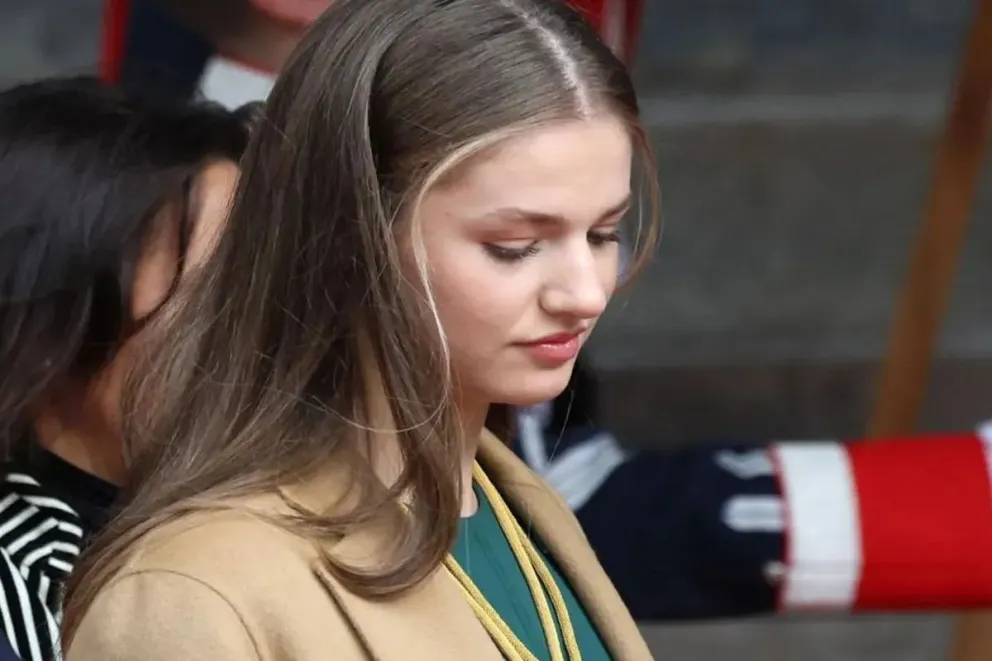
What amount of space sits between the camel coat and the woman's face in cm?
8

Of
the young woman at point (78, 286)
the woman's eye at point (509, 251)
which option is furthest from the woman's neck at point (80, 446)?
the woman's eye at point (509, 251)

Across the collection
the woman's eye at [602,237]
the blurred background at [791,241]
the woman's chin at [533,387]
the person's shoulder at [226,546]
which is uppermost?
the woman's eye at [602,237]

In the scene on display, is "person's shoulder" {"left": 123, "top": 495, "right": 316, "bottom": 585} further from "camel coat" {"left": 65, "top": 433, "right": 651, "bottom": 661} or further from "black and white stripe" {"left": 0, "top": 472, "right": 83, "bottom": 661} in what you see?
"black and white stripe" {"left": 0, "top": 472, "right": 83, "bottom": 661}

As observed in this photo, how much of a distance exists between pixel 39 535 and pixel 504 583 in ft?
0.88

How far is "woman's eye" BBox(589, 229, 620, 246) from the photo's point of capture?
46 centimetres

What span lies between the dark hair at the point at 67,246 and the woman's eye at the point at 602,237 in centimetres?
29

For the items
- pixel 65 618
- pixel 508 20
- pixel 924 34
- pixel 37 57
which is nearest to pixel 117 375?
pixel 65 618

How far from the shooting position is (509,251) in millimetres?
439

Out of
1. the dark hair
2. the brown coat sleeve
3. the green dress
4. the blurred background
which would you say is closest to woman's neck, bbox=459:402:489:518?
the green dress

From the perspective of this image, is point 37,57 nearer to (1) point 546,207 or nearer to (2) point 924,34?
(2) point 924,34

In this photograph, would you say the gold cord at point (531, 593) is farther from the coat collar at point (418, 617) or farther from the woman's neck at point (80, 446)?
the woman's neck at point (80, 446)

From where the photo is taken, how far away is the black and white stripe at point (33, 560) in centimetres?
61

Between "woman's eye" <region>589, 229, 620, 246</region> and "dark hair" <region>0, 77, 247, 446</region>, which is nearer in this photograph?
"woman's eye" <region>589, 229, 620, 246</region>

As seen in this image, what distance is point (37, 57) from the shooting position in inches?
60.8
